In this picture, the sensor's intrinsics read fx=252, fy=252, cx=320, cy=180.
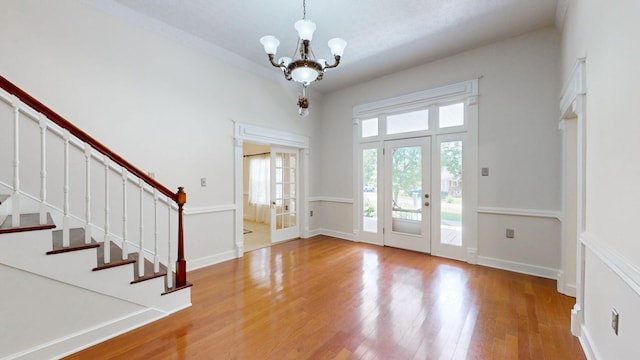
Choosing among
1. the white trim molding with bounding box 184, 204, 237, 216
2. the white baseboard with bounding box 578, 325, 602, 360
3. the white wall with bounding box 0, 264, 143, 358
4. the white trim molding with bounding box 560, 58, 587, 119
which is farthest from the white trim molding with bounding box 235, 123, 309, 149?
the white baseboard with bounding box 578, 325, 602, 360

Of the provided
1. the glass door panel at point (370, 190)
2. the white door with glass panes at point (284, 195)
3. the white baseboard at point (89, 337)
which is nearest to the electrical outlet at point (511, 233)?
the glass door panel at point (370, 190)

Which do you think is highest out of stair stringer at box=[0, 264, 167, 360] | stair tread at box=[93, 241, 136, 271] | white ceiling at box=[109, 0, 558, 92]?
white ceiling at box=[109, 0, 558, 92]

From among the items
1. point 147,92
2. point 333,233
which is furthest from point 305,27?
point 333,233

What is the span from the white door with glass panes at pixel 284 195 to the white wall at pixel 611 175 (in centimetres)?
431

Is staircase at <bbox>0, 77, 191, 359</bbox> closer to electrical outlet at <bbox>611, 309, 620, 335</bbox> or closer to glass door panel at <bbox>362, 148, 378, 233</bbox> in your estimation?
electrical outlet at <bbox>611, 309, 620, 335</bbox>

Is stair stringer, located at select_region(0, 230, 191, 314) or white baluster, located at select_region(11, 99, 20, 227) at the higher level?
white baluster, located at select_region(11, 99, 20, 227)

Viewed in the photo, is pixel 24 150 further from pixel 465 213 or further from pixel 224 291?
pixel 465 213

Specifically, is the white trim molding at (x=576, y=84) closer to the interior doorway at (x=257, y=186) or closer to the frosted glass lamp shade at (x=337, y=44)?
the frosted glass lamp shade at (x=337, y=44)

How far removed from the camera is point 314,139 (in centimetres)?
573

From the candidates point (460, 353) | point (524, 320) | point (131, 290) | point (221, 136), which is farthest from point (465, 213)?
point (131, 290)

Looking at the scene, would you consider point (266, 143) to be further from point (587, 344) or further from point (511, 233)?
point (587, 344)

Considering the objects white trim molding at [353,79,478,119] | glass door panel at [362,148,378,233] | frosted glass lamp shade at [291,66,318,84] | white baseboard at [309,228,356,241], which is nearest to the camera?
frosted glass lamp shade at [291,66,318,84]

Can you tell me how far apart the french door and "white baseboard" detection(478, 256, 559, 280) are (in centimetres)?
84

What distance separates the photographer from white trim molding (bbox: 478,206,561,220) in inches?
130
